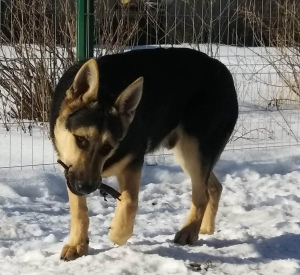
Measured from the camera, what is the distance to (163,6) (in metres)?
9.89

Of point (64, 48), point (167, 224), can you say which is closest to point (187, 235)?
point (167, 224)

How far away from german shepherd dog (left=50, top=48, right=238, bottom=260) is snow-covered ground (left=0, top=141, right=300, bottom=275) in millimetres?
205

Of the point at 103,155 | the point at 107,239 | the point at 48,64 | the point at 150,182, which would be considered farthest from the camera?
the point at 48,64

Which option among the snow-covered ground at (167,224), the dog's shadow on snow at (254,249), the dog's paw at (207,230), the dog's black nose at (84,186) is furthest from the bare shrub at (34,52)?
the dog's black nose at (84,186)

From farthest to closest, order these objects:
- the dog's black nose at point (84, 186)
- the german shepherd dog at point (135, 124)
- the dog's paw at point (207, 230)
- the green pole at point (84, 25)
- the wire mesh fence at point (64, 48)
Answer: the wire mesh fence at point (64, 48), the green pole at point (84, 25), the dog's paw at point (207, 230), the german shepherd dog at point (135, 124), the dog's black nose at point (84, 186)

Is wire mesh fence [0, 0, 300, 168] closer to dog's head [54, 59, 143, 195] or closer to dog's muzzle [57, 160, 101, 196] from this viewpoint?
dog's head [54, 59, 143, 195]

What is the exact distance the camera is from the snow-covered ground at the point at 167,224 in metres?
4.69

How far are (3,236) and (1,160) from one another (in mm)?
2295

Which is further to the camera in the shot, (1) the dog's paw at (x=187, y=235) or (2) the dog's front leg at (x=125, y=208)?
(1) the dog's paw at (x=187, y=235)

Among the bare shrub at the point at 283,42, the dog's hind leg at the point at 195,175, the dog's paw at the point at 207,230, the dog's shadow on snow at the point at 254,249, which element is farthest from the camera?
the bare shrub at the point at 283,42

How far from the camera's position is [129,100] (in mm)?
4699

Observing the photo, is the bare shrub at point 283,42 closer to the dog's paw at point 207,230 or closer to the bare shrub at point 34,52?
the bare shrub at point 34,52

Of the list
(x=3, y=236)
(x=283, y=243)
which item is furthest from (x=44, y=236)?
(x=283, y=243)

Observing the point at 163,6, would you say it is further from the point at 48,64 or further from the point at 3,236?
the point at 3,236
